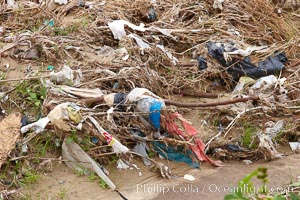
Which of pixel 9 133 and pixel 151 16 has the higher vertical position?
pixel 151 16

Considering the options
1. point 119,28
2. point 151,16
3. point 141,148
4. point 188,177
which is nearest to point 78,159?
point 141,148

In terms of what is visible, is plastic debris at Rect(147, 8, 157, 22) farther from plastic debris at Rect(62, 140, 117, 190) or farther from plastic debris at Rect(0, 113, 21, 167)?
plastic debris at Rect(62, 140, 117, 190)

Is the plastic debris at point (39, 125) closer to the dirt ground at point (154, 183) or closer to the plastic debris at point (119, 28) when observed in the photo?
the dirt ground at point (154, 183)

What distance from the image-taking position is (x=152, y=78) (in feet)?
15.2

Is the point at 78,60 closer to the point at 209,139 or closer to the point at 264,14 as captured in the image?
the point at 209,139

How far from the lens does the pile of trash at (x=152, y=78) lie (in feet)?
13.0

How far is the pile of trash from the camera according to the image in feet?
13.0

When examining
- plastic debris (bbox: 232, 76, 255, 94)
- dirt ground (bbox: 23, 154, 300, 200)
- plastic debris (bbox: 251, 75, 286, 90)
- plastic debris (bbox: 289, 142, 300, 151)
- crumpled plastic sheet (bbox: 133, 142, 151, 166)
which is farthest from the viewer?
plastic debris (bbox: 232, 76, 255, 94)

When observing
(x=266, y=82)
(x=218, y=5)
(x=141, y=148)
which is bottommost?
(x=141, y=148)

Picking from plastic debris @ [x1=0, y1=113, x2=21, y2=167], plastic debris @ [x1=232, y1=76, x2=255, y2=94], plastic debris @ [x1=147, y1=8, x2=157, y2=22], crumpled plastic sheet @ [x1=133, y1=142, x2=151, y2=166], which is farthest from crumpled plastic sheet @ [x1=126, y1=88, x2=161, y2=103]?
plastic debris @ [x1=147, y1=8, x2=157, y2=22]

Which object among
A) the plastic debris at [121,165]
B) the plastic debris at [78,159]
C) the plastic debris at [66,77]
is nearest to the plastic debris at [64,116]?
the plastic debris at [78,159]

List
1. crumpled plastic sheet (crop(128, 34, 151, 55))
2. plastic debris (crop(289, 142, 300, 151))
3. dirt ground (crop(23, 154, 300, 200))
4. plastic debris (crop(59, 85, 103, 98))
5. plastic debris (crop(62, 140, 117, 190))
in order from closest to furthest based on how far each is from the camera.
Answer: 1. dirt ground (crop(23, 154, 300, 200))
2. plastic debris (crop(62, 140, 117, 190))
3. plastic debris (crop(59, 85, 103, 98))
4. plastic debris (crop(289, 142, 300, 151))
5. crumpled plastic sheet (crop(128, 34, 151, 55))

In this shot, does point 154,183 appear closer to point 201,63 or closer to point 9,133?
point 9,133

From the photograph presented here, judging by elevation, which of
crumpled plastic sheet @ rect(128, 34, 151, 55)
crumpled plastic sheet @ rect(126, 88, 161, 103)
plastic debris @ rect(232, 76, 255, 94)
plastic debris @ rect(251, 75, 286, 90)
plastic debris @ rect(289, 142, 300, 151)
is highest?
crumpled plastic sheet @ rect(128, 34, 151, 55)
